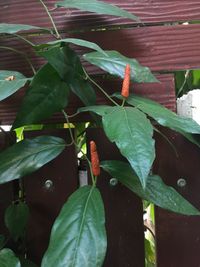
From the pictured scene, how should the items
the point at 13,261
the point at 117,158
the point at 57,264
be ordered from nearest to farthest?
1. the point at 57,264
2. the point at 13,261
3. the point at 117,158

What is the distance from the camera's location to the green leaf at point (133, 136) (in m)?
0.53

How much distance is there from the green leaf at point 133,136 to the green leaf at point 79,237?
0.40ft

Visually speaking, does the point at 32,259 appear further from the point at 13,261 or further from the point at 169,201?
the point at 169,201

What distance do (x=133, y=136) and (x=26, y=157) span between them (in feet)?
0.85

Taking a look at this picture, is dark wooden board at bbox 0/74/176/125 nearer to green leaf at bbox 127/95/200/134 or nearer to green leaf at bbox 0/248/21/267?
green leaf at bbox 127/95/200/134

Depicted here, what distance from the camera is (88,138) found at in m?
0.85

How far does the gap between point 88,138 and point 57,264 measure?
35 centimetres

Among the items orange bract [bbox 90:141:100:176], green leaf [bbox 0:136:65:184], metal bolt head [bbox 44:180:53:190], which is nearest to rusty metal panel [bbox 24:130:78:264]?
metal bolt head [bbox 44:180:53:190]

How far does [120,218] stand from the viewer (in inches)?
33.4

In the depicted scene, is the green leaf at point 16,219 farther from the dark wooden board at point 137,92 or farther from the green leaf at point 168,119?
the green leaf at point 168,119

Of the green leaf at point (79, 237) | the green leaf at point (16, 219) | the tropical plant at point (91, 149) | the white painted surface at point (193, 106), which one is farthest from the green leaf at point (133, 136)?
the green leaf at point (16, 219)

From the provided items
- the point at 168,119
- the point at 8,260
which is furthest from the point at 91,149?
the point at 8,260

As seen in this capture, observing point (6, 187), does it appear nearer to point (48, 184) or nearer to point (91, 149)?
point (48, 184)

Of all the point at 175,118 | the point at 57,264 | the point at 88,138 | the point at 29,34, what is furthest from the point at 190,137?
the point at 29,34
